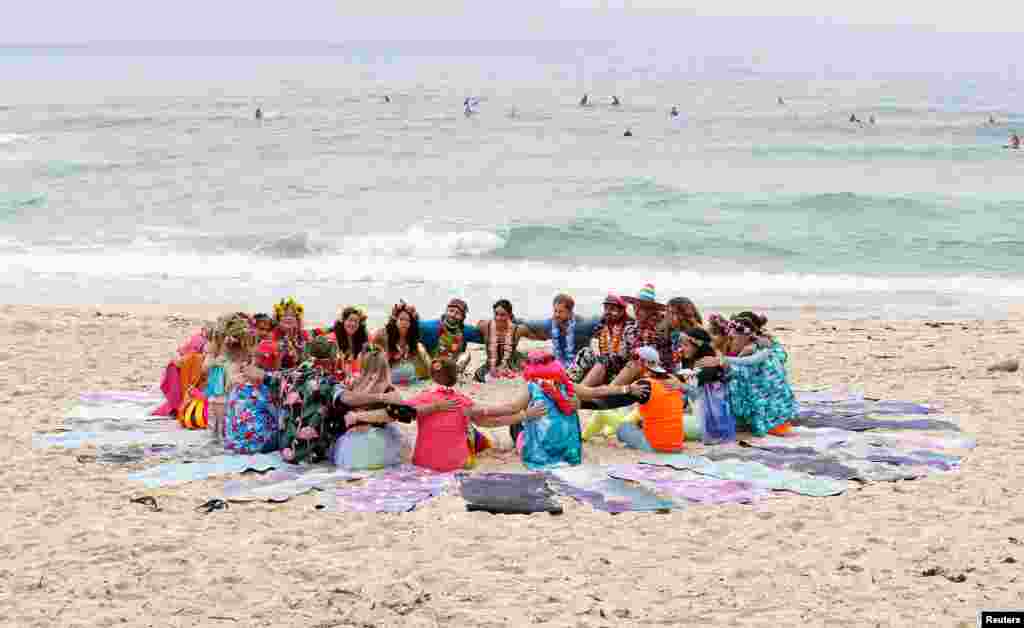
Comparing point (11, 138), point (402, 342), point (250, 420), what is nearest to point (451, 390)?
point (250, 420)

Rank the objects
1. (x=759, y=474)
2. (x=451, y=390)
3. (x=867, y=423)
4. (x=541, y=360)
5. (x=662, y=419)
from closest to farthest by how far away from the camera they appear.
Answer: (x=759, y=474) < (x=451, y=390) < (x=541, y=360) < (x=662, y=419) < (x=867, y=423)

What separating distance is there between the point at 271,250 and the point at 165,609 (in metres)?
20.0

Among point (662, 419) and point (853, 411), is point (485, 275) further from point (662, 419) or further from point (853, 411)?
point (662, 419)

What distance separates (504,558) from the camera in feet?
20.7

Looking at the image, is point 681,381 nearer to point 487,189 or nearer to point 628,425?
point 628,425

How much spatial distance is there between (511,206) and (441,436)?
23242 millimetres

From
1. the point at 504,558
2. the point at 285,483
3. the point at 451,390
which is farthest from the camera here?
the point at 451,390

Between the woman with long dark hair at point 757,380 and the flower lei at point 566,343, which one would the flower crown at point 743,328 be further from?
the flower lei at point 566,343

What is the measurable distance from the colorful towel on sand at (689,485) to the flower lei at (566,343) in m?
3.07

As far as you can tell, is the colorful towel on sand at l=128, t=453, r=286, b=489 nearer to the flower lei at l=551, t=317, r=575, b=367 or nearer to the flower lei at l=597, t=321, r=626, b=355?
the flower lei at l=597, t=321, r=626, b=355

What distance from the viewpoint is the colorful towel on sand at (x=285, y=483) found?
734 centimetres

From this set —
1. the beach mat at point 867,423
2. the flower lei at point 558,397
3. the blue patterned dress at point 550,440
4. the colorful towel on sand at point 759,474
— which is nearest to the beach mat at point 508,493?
the blue patterned dress at point 550,440

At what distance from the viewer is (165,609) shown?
18.3 feet

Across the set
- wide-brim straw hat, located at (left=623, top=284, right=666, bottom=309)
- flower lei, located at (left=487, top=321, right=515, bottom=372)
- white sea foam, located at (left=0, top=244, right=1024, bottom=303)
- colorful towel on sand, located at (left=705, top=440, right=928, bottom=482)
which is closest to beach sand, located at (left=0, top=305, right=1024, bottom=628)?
Result: colorful towel on sand, located at (left=705, top=440, right=928, bottom=482)
